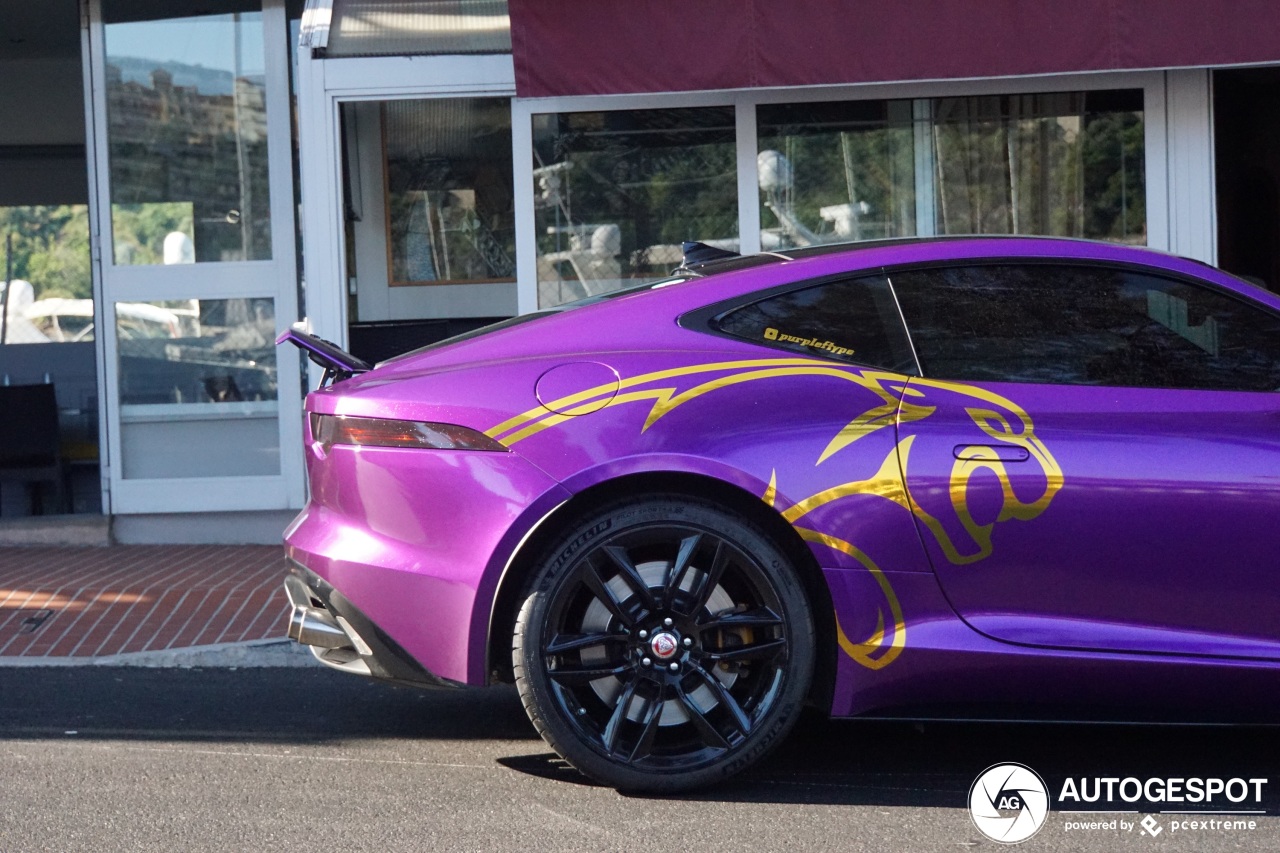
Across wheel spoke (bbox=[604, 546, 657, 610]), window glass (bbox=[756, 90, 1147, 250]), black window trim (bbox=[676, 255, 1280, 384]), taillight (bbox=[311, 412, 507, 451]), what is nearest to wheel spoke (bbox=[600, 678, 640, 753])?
wheel spoke (bbox=[604, 546, 657, 610])

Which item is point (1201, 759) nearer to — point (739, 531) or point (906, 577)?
point (906, 577)

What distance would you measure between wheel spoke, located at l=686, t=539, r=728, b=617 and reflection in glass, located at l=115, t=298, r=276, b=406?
4.97 meters

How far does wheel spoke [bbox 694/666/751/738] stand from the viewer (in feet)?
12.0

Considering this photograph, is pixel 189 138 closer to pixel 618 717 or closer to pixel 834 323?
pixel 834 323

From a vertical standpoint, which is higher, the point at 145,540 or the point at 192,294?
the point at 192,294

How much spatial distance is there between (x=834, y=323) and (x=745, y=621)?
0.81 meters

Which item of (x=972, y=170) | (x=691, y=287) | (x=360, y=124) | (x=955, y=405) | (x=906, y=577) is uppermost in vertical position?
(x=360, y=124)

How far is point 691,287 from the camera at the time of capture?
3.92 m

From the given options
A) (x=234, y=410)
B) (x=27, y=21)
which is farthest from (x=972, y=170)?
(x=27, y=21)

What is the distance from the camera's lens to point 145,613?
596 cm

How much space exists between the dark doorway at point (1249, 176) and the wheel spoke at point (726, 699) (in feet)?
30.5

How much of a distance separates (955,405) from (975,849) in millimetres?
1065

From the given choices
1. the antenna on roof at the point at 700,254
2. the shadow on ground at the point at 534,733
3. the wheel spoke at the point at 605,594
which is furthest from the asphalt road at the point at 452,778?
the antenna on roof at the point at 700,254

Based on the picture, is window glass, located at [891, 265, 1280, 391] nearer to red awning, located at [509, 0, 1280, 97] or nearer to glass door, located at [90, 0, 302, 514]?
red awning, located at [509, 0, 1280, 97]
